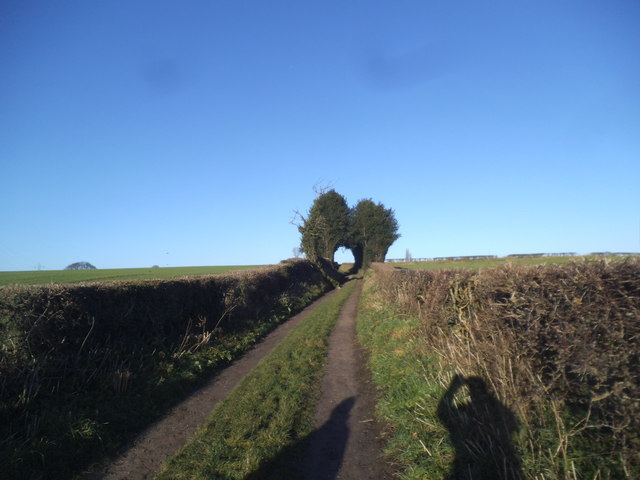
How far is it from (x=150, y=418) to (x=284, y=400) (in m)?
2.28

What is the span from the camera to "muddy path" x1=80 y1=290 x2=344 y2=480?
4.18m

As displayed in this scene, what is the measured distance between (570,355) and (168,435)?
5.42 m

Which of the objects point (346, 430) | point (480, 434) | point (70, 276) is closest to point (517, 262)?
point (480, 434)

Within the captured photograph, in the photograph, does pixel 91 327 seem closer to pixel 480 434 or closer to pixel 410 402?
pixel 410 402

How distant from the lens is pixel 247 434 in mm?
4844

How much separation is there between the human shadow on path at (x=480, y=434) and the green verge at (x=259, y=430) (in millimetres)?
1940

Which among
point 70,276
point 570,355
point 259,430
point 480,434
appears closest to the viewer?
point 570,355

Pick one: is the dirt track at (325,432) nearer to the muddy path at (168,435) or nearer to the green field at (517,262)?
the muddy path at (168,435)

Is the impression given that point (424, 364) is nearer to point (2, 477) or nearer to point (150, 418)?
point (150, 418)

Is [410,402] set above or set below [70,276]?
below

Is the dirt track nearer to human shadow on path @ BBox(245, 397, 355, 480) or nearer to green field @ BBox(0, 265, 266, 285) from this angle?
human shadow on path @ BBox(245, 397, 355, 480)

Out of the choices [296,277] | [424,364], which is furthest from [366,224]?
[424,364]

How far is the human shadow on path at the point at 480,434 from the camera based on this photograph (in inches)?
140

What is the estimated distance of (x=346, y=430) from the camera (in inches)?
198
